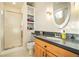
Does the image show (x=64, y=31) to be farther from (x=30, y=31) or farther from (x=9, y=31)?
(x=9, y=31)

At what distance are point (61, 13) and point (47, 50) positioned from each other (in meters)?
0.45

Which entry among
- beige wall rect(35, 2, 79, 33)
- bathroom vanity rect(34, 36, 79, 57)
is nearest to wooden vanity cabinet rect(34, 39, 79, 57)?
bathroom vanity rect(34, 36, 79, 57)

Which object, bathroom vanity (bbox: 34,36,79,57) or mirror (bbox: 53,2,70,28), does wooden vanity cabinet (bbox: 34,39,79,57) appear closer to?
bathroom vanity (bbox: 34,36,79,57)

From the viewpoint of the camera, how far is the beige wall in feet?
4.24

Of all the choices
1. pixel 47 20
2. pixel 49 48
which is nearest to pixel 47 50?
pixel 49 48

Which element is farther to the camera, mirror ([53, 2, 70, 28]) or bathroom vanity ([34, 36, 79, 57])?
mirror ([53, 2, 70, 28])

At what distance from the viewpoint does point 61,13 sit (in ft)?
4.40

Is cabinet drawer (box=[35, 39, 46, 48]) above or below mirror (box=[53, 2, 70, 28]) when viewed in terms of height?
below

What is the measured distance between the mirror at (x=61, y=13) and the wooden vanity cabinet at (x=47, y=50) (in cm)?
26

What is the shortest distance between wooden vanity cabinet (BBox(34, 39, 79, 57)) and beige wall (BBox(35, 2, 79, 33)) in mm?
173

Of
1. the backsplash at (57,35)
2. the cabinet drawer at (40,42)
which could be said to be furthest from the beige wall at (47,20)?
the cabinet drawer at (40,42)

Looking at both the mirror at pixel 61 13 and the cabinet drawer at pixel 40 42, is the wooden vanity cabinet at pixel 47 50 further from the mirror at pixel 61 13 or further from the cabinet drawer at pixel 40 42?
the mirror at pixel 61 13

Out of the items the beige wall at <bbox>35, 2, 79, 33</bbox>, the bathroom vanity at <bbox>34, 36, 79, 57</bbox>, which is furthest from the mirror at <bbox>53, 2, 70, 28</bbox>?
the bathroom vanity at <bbox>34, 36, 79, 57</bbox>

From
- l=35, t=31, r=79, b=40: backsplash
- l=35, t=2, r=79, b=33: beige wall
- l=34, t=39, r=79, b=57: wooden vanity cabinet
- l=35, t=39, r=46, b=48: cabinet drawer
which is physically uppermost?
l=35, t=2, r=79, b=33: beige wall
